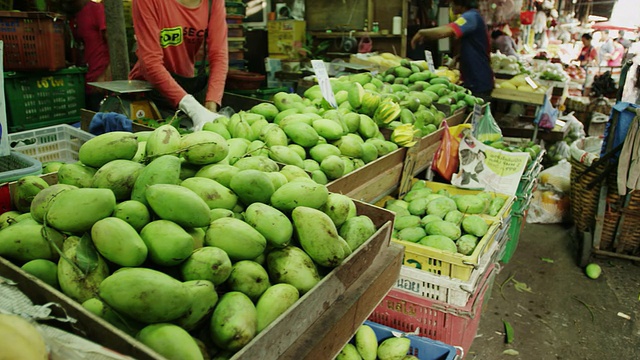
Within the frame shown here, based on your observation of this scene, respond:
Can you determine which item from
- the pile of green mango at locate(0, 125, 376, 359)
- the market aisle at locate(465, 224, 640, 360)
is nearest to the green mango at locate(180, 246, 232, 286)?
the pile of green mango at locate(0, 125, 376, 359)

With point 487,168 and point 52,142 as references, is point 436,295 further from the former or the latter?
point 52,142

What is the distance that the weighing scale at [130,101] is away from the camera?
292 cm

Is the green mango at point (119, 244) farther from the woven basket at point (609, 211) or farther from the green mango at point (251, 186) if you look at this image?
the woven basket at point (609, 211)

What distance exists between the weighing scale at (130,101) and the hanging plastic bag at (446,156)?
6.57 feet

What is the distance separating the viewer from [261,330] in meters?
1.04

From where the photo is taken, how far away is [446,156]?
3.31m

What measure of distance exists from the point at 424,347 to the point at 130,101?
2321 millimetres

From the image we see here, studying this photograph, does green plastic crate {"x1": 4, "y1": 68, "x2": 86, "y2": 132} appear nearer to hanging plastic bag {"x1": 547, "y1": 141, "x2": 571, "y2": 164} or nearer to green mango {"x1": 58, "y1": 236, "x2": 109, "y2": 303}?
green mango {"x1": 58, "y1": 236, "x2": 109, "y2": 303}

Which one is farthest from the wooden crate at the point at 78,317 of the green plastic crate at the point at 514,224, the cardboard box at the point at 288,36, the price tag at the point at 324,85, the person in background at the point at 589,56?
the person in background at the point at 589,56

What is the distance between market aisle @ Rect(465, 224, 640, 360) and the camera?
9.56 feet

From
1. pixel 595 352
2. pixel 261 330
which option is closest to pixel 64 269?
pixel 261 330

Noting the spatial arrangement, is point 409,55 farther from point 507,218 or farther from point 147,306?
point 147,306

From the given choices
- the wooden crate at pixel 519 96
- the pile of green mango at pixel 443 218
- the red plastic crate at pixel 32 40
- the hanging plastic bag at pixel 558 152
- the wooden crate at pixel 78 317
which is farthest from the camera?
the hanging plastic bag at pixel 558 152

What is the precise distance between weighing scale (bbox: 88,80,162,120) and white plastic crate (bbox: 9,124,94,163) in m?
0.66
